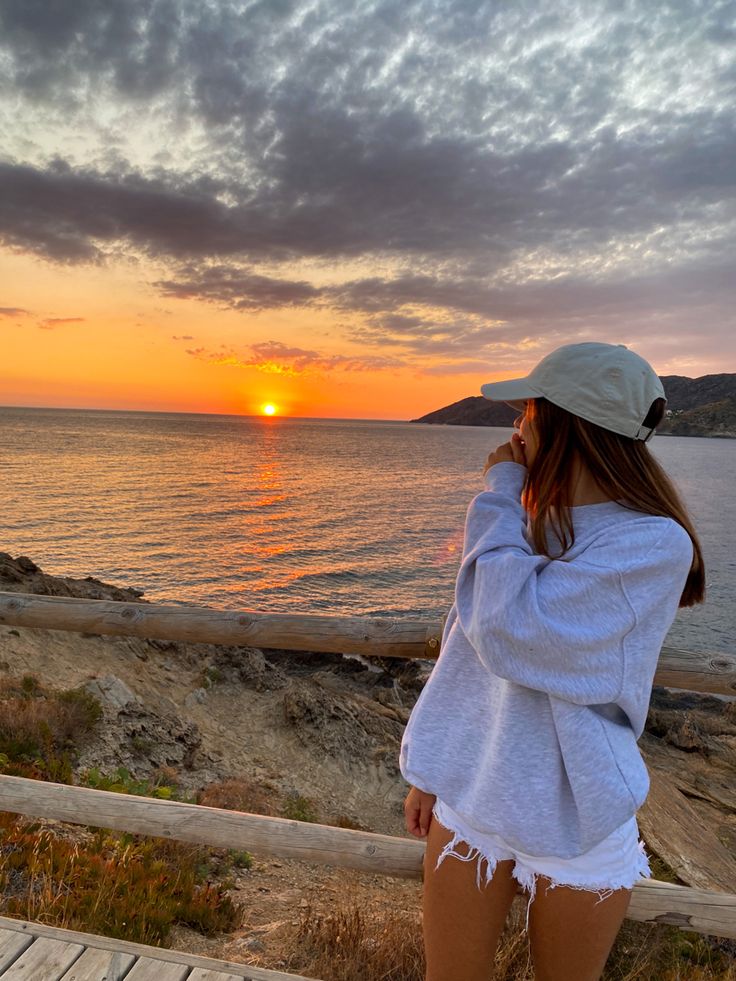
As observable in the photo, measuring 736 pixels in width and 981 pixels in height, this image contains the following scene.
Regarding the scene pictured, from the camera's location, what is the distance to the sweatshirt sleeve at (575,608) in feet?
5.36

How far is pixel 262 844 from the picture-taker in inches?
112

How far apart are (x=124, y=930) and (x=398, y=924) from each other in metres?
1.39

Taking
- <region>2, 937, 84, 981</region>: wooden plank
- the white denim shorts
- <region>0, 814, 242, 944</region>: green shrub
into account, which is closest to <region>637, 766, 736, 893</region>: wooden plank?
<region>0, 814, 242, 944</region>: green shrub

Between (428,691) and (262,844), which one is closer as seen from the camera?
(428,691)

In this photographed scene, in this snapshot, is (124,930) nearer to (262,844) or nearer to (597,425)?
(262,844)

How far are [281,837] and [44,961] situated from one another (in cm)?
102

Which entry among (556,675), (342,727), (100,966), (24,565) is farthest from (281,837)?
(24,565)

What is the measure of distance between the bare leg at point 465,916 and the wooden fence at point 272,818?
86 cm

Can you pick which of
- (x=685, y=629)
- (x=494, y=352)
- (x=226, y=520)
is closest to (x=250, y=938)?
(x=685, y=629)

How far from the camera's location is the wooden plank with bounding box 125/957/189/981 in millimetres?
2512

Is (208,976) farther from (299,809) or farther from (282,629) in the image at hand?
(299,809)

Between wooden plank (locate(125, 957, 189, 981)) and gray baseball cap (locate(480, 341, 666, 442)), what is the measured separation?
2.56m

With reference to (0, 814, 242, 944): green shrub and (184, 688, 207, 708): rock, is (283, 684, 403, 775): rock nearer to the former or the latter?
(184, 688, 207, 708): rock

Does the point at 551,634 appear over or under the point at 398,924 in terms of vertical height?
over
